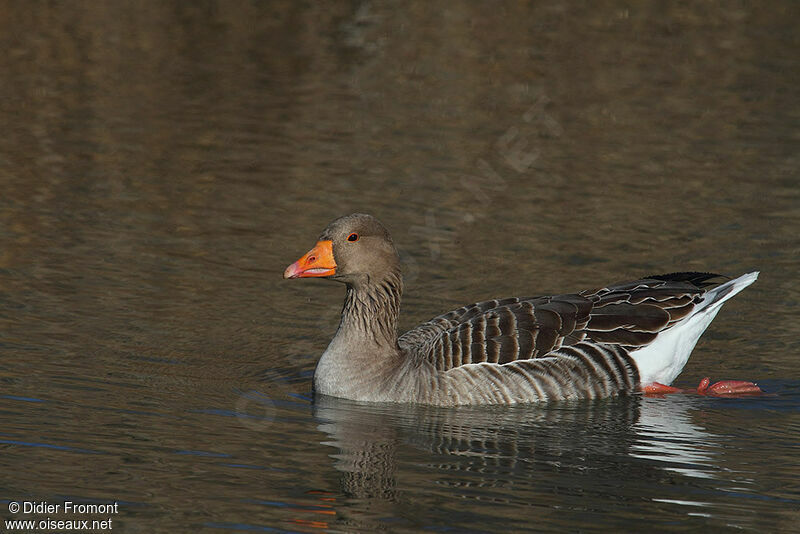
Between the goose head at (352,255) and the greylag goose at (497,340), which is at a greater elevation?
the goose head at (352,255)

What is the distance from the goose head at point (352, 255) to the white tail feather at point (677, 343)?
262 centimetres

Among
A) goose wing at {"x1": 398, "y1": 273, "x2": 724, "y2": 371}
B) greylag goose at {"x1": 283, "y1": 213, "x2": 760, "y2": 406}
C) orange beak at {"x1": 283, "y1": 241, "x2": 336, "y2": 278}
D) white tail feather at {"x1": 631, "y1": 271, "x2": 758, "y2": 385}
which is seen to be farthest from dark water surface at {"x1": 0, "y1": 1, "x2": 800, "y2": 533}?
orange beak at {"x1": 283, "y1": 241, "x2": 336, "y2": 278}

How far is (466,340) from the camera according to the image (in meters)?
12.3

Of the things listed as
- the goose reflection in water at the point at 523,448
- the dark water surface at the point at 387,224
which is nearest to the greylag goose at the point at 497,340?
the goose reflection in water at the point at 523,448

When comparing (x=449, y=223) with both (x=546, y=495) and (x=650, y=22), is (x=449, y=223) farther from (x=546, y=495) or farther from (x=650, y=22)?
(x=650, y=22)

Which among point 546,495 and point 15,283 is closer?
point 546,495

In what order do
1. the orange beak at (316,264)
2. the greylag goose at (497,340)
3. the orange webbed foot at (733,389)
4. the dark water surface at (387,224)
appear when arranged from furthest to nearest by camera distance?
1. the orange webbed foot at (733,389)
2. the greylag goose at (497,340)
3. the orange beak at (316,264)
4. the dark water surface at (387,224)

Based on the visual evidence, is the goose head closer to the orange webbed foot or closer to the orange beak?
the orange beak

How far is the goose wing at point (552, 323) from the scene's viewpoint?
40.4 ft

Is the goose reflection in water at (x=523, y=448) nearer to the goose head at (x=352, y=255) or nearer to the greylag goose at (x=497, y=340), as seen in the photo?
the greylag goose at (x=497, y=340)

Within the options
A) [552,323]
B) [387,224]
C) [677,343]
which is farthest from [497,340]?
[387,224]

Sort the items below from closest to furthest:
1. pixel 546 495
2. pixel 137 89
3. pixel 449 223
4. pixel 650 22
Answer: pixel 546 495 → pixel 449 223 → pixel 137 89 → pixel 650 22

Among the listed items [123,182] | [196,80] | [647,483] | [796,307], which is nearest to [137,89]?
[196,80]

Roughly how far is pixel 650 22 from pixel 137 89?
594 inches
